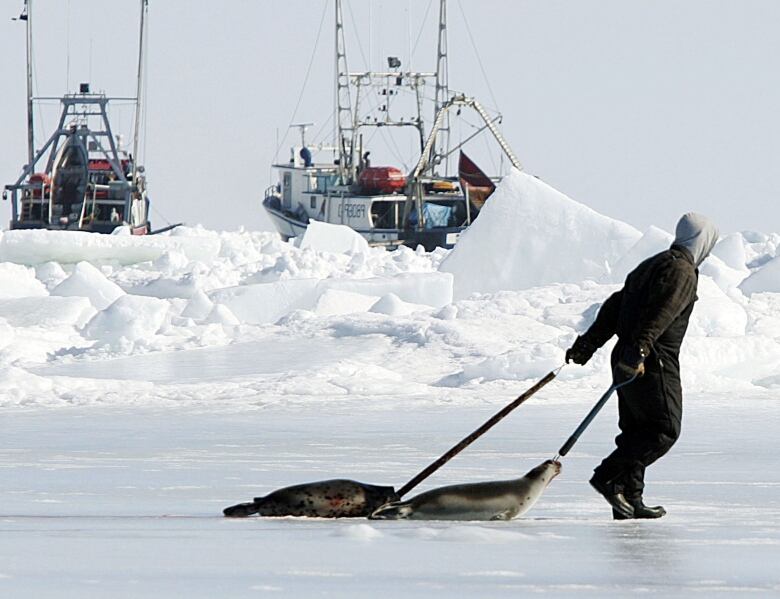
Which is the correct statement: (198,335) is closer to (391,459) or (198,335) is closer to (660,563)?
(391,459)

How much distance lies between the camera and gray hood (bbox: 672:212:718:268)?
5195 mm

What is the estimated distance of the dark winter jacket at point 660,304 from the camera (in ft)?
16.6

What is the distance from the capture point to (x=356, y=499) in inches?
204

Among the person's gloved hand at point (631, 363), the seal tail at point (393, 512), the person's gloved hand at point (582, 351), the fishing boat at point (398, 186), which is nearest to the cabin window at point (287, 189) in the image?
the fishing boat at point (398, 186)

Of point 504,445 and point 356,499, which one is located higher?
point 356,499

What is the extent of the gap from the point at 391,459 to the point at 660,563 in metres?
3.76

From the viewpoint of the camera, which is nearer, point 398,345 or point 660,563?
point 660,563

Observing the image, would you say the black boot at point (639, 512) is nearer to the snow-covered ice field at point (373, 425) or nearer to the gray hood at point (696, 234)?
the snow-covered ice field at point (373, 425)

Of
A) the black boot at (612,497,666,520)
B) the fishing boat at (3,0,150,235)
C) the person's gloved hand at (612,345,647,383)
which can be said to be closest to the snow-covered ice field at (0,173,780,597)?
the black boot at (612,497,666,520)

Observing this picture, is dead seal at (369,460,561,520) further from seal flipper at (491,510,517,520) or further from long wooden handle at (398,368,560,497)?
long wooden handle at (398,368,560,497)

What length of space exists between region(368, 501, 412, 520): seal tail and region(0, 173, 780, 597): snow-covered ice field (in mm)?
141

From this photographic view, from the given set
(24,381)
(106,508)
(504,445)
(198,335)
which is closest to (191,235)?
(198,335)

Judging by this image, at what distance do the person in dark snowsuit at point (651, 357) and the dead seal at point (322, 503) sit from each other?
76cm

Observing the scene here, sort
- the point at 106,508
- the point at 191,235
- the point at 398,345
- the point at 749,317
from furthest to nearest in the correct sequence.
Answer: the point at 191,235 → the point at 749,317 → the point at 398,345 → the point at 106,508
